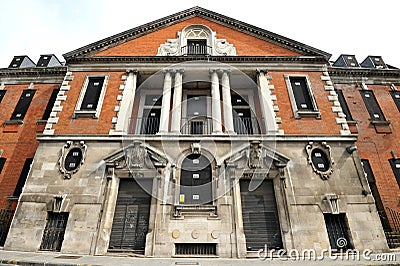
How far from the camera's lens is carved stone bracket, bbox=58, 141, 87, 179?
1102 cm

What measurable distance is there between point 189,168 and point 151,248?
3692 mm

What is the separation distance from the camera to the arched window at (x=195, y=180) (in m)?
10.5

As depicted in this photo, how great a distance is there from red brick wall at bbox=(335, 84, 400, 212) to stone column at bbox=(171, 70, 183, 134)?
10359 mm

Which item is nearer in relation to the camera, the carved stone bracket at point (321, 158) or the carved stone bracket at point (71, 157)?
the carved stone bracket at point (321, 158)

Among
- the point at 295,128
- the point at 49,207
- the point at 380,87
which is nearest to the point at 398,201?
the point at 295,128

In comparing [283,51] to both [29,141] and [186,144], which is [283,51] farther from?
[29,141]

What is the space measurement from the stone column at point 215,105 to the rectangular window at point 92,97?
6.05 metres

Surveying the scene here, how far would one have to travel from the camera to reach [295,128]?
1213cm

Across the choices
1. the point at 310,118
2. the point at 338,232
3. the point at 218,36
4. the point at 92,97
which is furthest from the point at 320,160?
the point at 92,97

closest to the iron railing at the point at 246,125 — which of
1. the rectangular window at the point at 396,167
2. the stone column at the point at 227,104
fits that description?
the stone column at the point at 227,104

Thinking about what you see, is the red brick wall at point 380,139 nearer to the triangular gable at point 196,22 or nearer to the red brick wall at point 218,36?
the triangular gable at point 196,22

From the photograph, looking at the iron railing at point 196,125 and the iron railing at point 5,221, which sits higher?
the iron railing at point 196,125

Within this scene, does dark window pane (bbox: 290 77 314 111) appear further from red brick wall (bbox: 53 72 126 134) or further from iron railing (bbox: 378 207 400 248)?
red brick wall (bbox: 53 72 126 134)

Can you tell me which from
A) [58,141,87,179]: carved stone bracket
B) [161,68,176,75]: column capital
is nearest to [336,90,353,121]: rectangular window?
[161,68,176,75]: column capital
